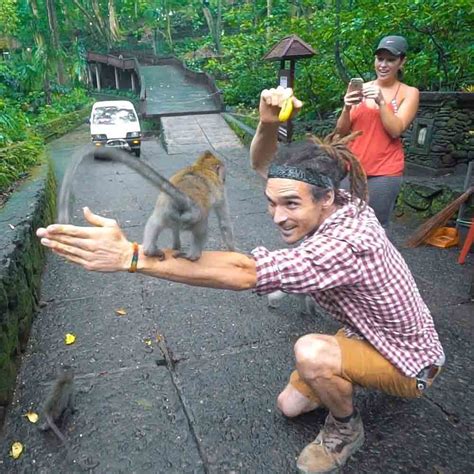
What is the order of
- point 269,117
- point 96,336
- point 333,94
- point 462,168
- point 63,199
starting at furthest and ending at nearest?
point 333,94 → point 462,168 → point 96,336 → point 269,117 → point 63,199

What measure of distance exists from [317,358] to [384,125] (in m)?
1.78

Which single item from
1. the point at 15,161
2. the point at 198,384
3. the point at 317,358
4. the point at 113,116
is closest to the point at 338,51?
the point at 15,161

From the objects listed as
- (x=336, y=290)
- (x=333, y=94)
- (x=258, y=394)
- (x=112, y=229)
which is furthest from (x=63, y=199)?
(x=333, y=94)

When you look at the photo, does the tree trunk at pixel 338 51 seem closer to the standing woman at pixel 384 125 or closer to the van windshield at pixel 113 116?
the standing woman at pixel 384 125

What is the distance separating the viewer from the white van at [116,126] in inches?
462

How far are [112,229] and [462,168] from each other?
Answer: 5864mm

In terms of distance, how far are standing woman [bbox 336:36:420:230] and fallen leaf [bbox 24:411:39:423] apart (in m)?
2.50

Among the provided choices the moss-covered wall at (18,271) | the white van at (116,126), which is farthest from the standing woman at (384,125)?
the white van at (116,126)

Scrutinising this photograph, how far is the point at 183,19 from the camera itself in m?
34.4

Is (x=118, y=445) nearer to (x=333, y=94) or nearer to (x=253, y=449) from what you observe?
(x=253, y=449)

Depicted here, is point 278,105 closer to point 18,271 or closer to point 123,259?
point 123,259

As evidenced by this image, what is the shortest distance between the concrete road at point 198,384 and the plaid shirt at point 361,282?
0.64 meters

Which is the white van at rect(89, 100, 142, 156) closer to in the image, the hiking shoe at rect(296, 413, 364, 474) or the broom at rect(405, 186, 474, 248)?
the broom at rect(405, 186, 474, 248)

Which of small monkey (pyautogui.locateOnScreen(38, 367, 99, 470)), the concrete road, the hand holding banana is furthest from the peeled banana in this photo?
small monkey (pyautogui.locateOnScreen(38, 367, 99, 470))
